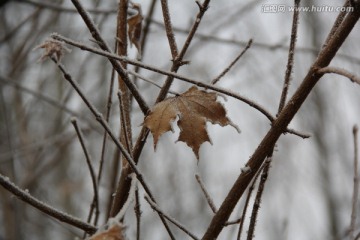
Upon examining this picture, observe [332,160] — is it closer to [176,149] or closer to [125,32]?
[176,149]

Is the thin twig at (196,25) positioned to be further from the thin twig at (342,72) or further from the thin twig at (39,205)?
the thin twig at (39,205)

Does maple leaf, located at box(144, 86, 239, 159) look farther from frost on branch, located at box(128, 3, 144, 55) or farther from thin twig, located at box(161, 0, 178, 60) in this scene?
frost on branch, located at box(128, 3, 144, 55)

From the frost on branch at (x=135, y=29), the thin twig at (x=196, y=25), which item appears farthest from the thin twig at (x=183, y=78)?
the frost on branch at (x=135, y=29)

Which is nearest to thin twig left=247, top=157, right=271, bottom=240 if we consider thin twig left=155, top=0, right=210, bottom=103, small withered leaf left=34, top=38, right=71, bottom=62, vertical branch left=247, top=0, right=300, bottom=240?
vertical branch left=247, top=0, right=300, bottom=240

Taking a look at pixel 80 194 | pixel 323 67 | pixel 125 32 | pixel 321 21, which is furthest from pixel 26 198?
pixel 321 21

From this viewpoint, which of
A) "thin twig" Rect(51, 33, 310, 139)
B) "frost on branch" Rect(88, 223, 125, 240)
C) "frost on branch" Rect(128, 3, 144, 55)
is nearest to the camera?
"frost on branch" Rect(88, 223, 125, 240)
